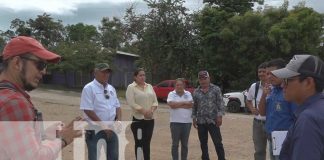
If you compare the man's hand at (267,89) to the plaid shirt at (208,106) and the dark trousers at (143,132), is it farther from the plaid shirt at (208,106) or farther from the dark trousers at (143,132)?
the dark trousers at (143,132)

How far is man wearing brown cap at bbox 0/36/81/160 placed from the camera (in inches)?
100

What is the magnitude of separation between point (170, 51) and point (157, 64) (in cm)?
162

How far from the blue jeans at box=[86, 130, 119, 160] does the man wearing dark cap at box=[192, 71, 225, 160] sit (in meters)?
2.09

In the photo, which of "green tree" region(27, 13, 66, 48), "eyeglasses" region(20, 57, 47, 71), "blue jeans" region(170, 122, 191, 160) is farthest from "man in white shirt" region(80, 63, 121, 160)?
"green tree" region(27, 13, 66, 48)

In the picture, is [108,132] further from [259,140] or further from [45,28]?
[45,28]

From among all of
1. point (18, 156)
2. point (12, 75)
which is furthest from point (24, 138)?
point (12, 75)

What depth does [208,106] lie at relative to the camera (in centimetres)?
818

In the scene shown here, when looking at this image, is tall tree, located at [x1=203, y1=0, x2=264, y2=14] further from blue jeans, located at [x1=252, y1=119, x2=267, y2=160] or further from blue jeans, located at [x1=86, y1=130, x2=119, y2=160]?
blue jeans, located at [x1=86, y1=130, x2=119, y2=160]

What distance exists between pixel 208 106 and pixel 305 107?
5.37 meters

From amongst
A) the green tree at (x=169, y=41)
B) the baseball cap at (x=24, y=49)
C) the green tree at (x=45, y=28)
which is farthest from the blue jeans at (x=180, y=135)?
the green tree at (x=45, y=28)

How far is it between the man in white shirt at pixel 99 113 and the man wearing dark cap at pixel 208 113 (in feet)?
6.79

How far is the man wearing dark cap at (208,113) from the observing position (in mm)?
8203

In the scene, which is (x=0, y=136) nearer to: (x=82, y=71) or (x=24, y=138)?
(x=24, y=138)

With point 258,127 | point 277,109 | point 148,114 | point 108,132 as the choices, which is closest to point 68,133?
point 277,109
